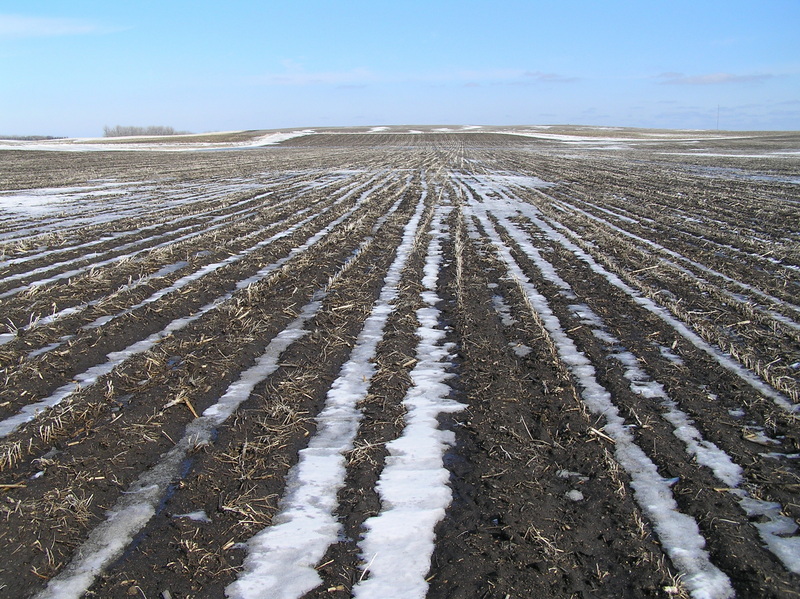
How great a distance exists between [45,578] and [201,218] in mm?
10614

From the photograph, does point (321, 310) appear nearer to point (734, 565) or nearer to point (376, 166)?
point (734, 565)

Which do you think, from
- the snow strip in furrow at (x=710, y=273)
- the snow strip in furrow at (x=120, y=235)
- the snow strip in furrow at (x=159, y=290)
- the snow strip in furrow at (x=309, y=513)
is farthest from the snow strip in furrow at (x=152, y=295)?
the snow strip in furrow at (x=710, y=273)

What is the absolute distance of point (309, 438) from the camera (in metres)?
3.73

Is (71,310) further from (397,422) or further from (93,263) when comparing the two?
(397,422)

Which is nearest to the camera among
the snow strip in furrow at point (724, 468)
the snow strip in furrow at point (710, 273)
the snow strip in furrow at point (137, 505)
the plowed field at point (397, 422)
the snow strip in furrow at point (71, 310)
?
the snow strip in furrow at point (137, 505)

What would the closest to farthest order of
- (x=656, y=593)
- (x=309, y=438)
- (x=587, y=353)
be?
(x=656, y=593) → (x=309, y=438) → (x=587, y=353)

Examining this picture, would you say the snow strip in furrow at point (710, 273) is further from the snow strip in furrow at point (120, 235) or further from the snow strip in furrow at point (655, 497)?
the snow strip in furrow at point (120, 235)

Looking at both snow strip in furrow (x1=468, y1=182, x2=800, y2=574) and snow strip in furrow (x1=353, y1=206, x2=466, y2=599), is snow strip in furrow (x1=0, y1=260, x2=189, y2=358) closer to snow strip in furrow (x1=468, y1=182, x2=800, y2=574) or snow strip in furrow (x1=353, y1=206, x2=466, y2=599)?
snow strip in furrow (x1=353, y1=206, x2=466, y2=599)

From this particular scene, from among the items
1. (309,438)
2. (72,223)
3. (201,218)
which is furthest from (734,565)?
(72,223)

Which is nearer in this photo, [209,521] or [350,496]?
[209,521]

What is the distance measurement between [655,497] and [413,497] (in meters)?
1.32

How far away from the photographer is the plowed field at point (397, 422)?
2.67m

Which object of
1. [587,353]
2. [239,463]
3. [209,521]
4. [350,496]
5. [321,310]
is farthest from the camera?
[321,310]

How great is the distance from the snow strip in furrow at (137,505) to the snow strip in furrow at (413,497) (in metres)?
1.17
